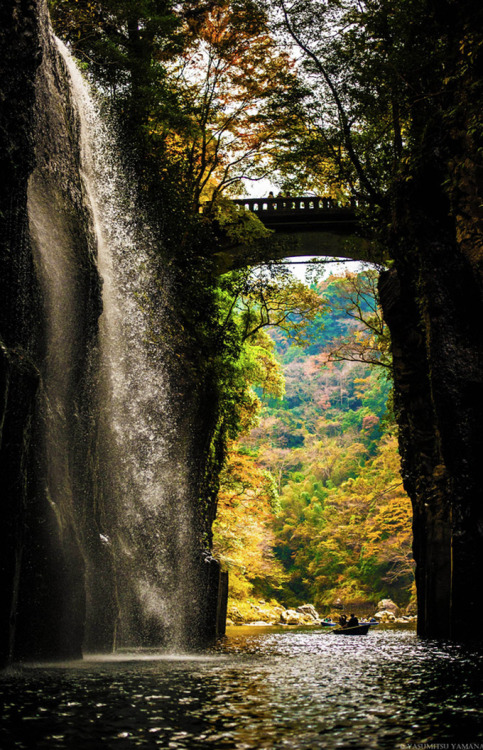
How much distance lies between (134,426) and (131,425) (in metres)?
0.22

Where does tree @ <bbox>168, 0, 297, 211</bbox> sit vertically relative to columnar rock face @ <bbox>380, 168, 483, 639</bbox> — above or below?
above

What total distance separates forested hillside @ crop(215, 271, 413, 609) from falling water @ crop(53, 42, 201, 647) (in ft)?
19.5

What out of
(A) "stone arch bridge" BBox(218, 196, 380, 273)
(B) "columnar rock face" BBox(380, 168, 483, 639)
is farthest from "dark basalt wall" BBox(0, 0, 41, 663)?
(A) "stone arch bridge" BBox(218, 196, 380, 273)

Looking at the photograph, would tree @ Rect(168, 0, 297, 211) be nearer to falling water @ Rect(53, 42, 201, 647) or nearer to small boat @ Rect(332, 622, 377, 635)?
falling water @ Rect(53, 42, 201, 647)

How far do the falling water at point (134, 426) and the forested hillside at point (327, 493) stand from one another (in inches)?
234

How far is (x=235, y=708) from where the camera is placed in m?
4.98

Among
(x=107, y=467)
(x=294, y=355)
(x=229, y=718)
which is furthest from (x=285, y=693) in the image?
(x=294, y=355)

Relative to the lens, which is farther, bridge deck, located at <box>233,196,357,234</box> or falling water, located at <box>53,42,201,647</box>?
bridge deck, located at <box>233,196,357,234</box>

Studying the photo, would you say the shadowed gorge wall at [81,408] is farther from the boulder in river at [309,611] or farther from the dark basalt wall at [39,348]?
the boulder in river at [309,611]

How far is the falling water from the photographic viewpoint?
532 inches

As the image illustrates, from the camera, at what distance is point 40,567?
828 centimetres

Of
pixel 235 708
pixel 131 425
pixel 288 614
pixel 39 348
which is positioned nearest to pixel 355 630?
pixel 131 425

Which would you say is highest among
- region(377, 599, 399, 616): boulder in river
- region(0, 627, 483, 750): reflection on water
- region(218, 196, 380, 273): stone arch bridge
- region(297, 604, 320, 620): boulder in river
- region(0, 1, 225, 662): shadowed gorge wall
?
region(218, 196, 380, 273): stone arch bridge

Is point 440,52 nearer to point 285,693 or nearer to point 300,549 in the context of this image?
point 285,693
